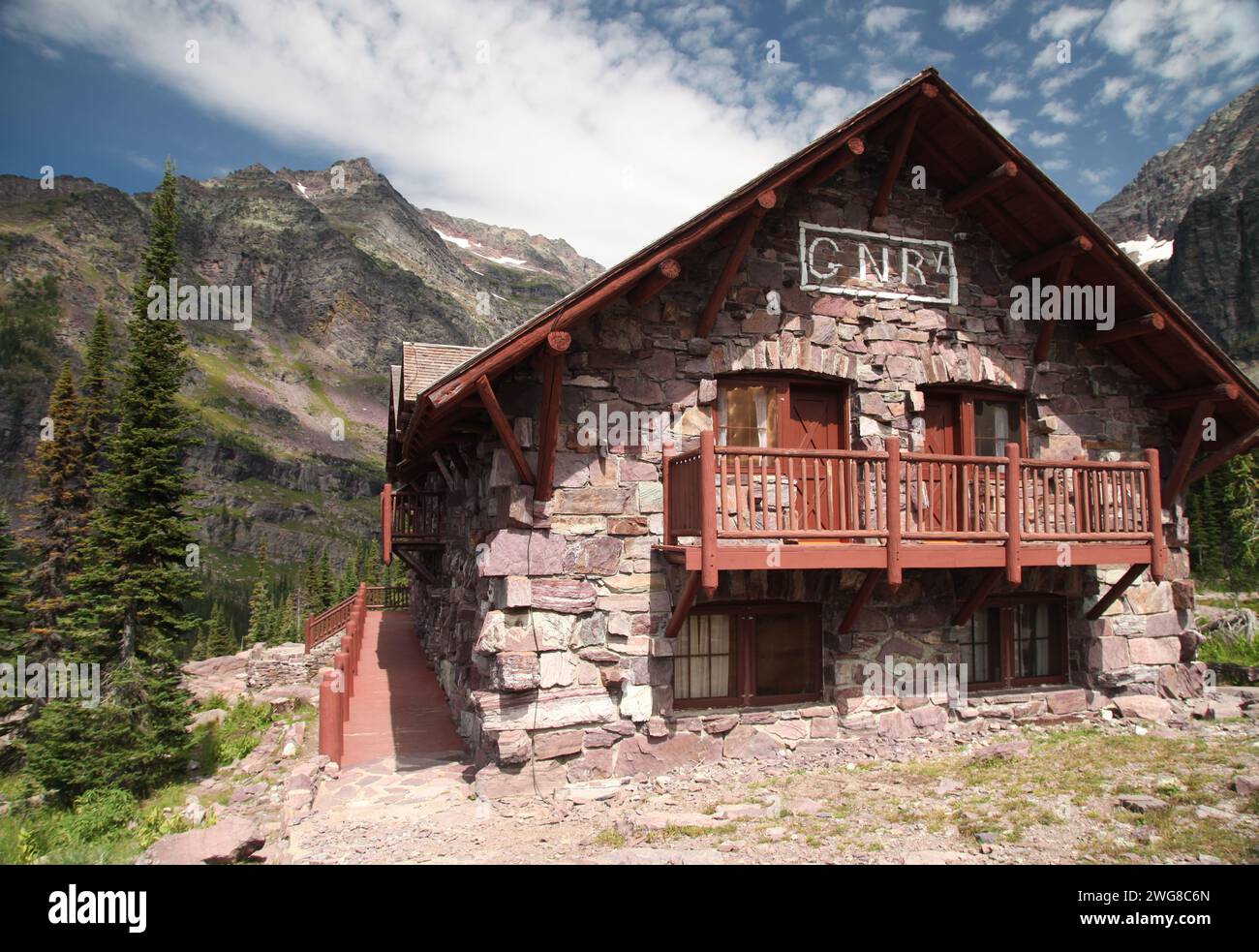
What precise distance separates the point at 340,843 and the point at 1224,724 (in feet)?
35.1

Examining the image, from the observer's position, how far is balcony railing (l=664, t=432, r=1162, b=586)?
7.64 meters

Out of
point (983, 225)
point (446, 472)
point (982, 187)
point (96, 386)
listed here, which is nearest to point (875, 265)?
point (982, 187)

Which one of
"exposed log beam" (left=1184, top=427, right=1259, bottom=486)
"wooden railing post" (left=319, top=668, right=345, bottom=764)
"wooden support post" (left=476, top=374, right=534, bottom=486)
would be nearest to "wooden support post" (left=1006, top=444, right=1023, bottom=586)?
"exposed log beam" (left=1184, top=427, right=1259, bottom=486)

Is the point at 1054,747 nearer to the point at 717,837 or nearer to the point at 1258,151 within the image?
the point at 717,837

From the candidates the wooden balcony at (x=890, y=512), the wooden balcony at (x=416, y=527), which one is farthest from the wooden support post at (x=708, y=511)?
the wooden balcony at (x=416, y=527)

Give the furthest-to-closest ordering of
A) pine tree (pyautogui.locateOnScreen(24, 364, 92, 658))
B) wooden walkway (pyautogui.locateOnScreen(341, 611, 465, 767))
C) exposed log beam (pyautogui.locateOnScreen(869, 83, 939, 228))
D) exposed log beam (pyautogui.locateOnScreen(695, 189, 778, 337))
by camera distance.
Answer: pine tree (pyautogui.locateOnScreen(24, 364, 92, 658))
wooden walkway (pyautogui.locateOnScreen(341, 611, 465, 767))
exposed log beam (pyautogui.locateOnScreen(869, 83, 939, 228))
exposed log beam (pyautogui.locateOnScreen(695, 189, 778, 337))

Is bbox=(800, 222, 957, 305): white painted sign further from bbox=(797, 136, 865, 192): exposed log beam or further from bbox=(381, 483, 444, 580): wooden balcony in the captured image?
bbox=(381, 483, 444, 580): wooden balcony

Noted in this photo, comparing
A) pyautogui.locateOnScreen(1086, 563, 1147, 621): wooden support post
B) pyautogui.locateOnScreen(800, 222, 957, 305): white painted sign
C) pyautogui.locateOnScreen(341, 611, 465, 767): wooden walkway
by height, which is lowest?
pyautogui.locateOnScreen(341, 611, 465, 767): wooden walkway

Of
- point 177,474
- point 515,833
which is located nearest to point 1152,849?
point 515,833

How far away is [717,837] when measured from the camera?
21.2 feet

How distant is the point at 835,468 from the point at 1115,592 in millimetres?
4814

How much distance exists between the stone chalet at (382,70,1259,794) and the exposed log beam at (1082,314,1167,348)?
0.05 metres


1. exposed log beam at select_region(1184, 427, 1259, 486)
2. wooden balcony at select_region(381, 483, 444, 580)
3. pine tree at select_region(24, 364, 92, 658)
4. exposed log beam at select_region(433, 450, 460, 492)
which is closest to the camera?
exposed log beam at select_region(1184, 427, 1259, 486)

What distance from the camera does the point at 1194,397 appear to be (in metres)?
10.4
